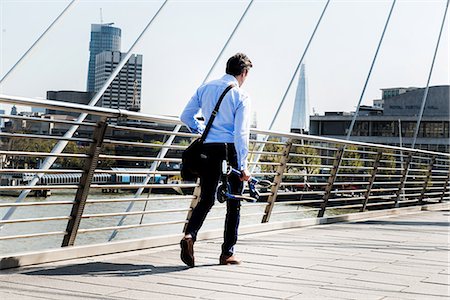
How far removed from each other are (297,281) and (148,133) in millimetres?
1661

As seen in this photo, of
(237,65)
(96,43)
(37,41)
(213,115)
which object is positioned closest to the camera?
(213,115)

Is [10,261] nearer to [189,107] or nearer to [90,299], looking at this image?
[90,299]

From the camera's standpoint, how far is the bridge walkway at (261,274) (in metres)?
3.75

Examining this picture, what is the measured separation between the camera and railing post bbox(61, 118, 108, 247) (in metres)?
4.82

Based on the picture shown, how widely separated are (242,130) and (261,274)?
0.82 metres

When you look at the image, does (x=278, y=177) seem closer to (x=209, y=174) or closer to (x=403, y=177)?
(x=209, y=174)

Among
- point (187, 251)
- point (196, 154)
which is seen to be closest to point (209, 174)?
point (196, 154)

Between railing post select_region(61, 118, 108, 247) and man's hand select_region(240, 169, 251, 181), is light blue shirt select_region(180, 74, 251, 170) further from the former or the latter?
railing post select_region(61, 118, 108, 247)

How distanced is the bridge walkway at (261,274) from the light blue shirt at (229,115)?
0.72 meters

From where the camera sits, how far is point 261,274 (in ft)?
14.6

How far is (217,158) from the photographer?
185 inches

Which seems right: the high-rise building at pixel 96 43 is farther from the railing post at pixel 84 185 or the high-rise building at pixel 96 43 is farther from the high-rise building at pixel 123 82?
the railing post at pixel 84 185

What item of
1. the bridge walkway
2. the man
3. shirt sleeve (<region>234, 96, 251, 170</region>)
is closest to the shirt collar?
the man

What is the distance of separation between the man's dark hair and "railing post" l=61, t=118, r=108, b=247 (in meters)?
0.81
